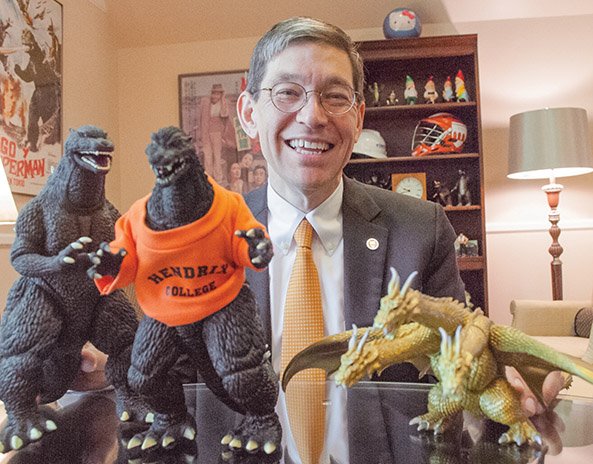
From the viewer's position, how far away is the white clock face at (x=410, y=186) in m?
3.37

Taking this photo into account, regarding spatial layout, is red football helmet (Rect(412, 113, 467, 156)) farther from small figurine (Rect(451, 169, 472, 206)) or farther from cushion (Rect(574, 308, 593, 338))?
cushion (Rect(574, 308, 593, 338))

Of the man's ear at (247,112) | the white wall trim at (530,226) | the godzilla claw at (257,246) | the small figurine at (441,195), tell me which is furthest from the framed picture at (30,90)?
the white wall trim at (530,226)

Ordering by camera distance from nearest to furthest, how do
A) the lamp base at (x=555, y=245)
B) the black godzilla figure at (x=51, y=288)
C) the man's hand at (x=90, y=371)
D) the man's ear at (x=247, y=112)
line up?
the black godzilla figure at (x=51, y=288)
the man's hand at (x=90, y=371)
the man's ear at (x=247, y=112)
the lamp base at (x=555, y=245)

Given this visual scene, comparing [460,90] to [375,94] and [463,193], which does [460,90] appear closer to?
[375,94]

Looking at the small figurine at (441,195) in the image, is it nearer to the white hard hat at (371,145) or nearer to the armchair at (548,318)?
the white hard hat at (371,145)

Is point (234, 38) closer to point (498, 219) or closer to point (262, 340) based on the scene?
point (498, 219)

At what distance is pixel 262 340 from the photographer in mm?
605

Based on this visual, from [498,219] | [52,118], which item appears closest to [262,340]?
[52,118]

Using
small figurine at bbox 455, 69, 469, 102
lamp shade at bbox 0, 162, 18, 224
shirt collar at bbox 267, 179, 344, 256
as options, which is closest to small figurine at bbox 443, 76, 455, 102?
small figurine at bbox 455, 69, 469, 102

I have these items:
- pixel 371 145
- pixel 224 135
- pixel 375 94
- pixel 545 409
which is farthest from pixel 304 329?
pixel 224 135

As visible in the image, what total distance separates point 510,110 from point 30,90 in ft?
8.89

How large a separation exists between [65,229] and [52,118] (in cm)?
247

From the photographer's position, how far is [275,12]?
3592mm

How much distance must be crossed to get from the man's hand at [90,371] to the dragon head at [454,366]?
0.43 metres
